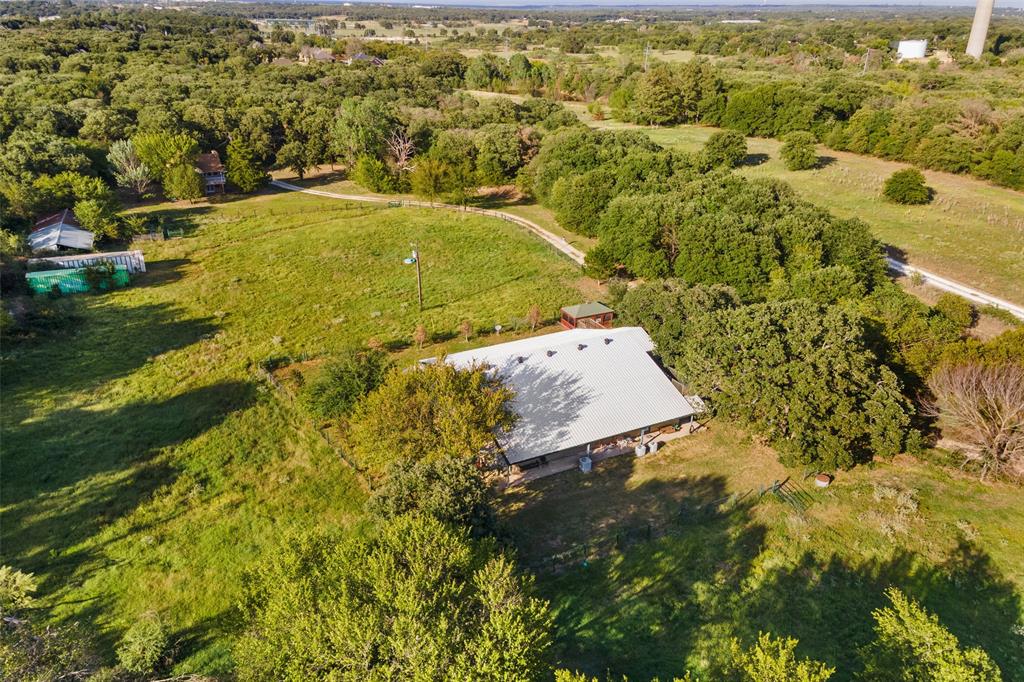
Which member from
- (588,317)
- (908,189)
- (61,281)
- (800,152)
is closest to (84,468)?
(61,281)

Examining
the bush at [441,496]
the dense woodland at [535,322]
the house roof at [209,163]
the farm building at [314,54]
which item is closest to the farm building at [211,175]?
the house roof at [209,163]

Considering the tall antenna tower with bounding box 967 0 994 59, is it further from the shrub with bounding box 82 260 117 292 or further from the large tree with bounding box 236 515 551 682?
the shrub with bounding box 82 260 117 292

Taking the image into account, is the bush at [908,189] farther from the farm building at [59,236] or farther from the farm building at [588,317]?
the farm building at [59,236]

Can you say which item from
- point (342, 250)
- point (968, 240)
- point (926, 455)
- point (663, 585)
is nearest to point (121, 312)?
point (342, 250)

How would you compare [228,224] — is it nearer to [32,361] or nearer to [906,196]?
[32,361]

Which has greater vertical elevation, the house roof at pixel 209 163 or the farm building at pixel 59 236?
the house roof at pixel 209 163

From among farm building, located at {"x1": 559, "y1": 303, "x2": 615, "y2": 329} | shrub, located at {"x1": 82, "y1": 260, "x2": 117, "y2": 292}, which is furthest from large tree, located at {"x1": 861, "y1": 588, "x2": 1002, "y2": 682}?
shrub, located at {"x1": 82, "y1": 260, "x2": 117, "y2": 292}
